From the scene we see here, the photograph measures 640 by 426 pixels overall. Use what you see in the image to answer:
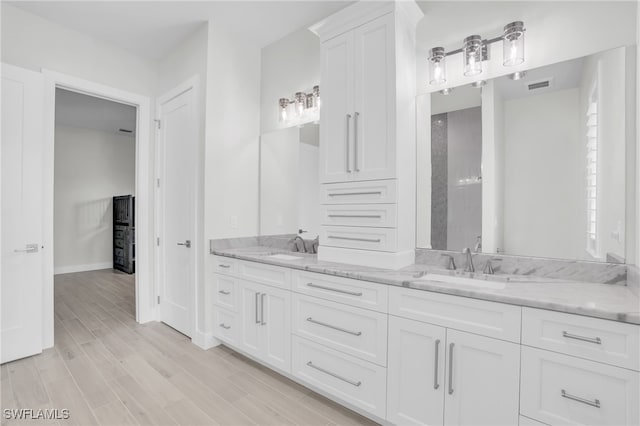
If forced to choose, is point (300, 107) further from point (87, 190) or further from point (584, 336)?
point (87, 190)

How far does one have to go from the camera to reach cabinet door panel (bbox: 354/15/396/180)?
1.96 m

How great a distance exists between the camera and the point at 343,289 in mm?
1854

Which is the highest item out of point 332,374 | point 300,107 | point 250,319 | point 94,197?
point 300,107

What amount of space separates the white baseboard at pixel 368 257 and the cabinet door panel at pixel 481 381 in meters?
0.57

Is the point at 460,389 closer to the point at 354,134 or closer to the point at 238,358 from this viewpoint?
the point at 354,134

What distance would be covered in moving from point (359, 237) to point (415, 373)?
2.81 feet

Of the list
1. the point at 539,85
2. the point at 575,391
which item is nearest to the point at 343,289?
the point at 575,391

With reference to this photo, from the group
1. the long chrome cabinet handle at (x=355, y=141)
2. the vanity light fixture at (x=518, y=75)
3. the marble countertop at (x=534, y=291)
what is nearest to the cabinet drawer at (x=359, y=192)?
the long chrome cabinet handle at (x=355, y=141)

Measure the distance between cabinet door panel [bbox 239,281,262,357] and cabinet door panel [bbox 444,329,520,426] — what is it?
137cm

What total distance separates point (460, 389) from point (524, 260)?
0.81 m

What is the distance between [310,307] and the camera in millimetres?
2016

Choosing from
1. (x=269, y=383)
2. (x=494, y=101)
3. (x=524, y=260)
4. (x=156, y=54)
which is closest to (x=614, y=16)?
(x=494, y=101)

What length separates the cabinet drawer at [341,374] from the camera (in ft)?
5.61

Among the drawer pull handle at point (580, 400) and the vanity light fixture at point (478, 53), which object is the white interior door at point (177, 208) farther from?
the drawer pull handle at point (580, 400)
